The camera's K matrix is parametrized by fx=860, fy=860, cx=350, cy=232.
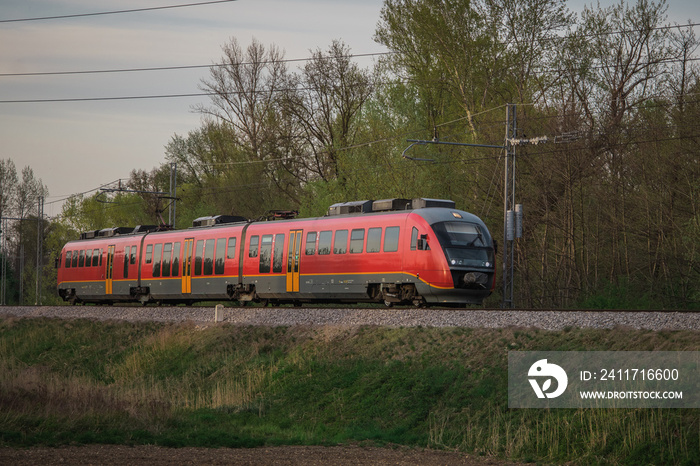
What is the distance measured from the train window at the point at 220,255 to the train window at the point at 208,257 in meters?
0.37

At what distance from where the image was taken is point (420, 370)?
1772cm

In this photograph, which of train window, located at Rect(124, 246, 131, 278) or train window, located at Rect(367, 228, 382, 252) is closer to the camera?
train window, located at Rect(367, 228, 382, 252)

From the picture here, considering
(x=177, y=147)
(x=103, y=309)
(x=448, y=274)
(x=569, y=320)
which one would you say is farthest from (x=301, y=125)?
(x=569, y=320)

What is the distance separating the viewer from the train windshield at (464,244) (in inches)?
936

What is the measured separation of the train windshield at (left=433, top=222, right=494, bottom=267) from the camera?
23781 mm

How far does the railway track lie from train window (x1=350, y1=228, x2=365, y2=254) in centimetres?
Answer: 224

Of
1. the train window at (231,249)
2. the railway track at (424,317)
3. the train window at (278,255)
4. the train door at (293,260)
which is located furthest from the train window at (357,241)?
the train window at (231,249)

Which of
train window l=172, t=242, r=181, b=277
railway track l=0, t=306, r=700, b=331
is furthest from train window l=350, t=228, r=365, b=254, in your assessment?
train window l=172, t=242, r=181, b=277

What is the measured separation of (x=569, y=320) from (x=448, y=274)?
18.2ft

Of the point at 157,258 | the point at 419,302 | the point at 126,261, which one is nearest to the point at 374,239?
the point at 419,302

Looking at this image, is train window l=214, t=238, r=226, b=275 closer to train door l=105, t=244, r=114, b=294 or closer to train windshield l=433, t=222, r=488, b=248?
train door l=105, t=244, r=114, b=294

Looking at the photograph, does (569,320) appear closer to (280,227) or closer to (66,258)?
(280,227)

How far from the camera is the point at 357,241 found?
2612cm

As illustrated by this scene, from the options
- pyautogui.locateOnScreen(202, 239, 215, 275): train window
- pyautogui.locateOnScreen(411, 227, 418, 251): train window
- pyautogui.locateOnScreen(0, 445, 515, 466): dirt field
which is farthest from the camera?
pyautogui.locateOnScreen(202, 239, 215, 275): train window
